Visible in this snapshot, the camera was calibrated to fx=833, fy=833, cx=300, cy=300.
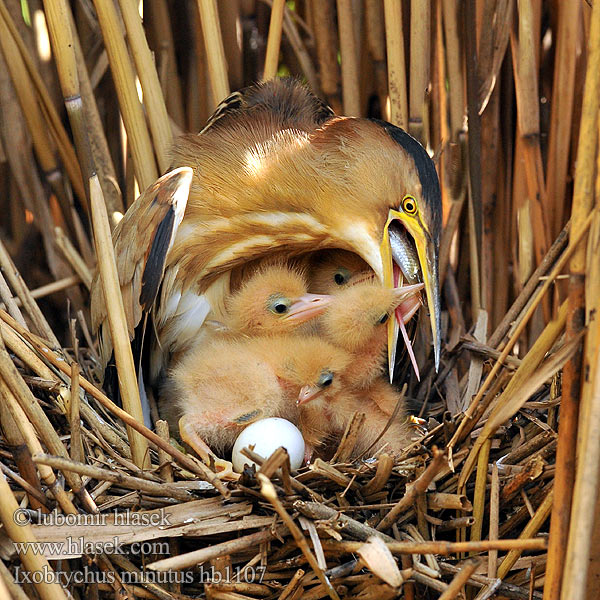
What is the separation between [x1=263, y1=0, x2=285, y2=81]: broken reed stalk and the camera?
2049mm

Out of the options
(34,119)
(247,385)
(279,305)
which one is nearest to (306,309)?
(279,305)

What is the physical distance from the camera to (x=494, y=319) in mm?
2297

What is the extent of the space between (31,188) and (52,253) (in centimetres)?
19

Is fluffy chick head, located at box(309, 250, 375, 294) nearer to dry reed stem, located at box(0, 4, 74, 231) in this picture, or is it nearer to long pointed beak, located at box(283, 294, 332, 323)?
long pointed beak, located at box(283, 294, 332, 323)

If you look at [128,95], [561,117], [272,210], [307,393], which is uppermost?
[128,95]

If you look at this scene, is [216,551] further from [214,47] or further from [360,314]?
[214,47]

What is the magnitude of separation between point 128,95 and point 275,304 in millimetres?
609

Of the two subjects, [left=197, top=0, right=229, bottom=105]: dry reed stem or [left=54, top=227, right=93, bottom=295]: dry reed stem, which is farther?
[left=54, top=227, right=93, bottom=295]: dry reed stem

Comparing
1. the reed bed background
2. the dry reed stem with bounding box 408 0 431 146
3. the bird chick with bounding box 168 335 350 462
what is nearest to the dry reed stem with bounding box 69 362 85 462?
the reed bed background

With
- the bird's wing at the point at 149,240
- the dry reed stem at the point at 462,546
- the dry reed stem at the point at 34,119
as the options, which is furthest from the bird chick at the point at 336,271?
the dry reed stem at the point at 462,546

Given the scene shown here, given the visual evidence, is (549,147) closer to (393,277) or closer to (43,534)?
(393,277)

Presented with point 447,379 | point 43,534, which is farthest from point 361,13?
point 43,534

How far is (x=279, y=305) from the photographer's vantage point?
201cm

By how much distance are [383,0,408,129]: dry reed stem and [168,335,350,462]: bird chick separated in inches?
24.8
